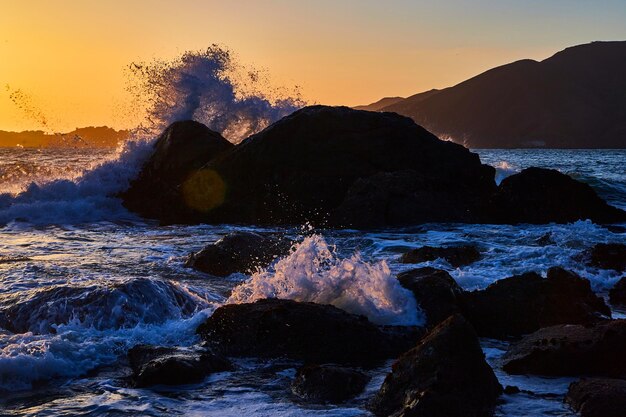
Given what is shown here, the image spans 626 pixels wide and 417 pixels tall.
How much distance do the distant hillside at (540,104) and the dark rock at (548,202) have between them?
15141cm

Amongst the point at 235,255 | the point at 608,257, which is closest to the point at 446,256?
the point at 608,257

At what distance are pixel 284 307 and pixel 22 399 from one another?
2.22 meters

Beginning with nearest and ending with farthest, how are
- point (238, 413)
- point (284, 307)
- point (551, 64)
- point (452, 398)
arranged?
point (452, 398) < point (238, 413) < point (284, 307) < point (551, 64)

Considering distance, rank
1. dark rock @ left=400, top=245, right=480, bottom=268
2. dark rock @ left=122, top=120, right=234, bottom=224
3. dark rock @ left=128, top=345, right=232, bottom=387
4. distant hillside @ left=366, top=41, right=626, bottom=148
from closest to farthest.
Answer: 1. dark rock @ left=128, top=345, right=232, bottom=387
2. dark rock @ left=400, top=245, right=480, bottom=268
3. dark rock @ left=122, top=120, right=234, bottom=224
4. distant hillside @ left=366, top=41, right=626, bottom=148

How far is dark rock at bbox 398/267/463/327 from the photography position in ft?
22.3

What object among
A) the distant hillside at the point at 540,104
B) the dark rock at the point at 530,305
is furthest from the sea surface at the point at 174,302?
the distant hillside at the point at 540,104

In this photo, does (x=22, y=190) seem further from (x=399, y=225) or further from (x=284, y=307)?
(x=284, y=307)

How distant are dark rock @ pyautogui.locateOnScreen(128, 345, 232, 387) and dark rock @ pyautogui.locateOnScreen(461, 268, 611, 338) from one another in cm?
254

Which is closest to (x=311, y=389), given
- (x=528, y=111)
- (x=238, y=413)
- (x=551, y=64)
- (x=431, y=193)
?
(x=238, y=413)

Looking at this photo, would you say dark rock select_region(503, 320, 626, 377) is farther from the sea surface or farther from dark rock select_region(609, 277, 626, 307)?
dark rock select_region(609, 277, 626, 307)

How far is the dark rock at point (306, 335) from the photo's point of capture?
239 inches

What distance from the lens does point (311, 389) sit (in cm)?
516

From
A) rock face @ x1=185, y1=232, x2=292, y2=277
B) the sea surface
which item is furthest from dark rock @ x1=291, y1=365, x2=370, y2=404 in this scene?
rock face @ x1=185, y1=232, x2=292, y2=277

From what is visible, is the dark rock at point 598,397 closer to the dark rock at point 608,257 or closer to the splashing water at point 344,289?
the splashing water at point 344,289
